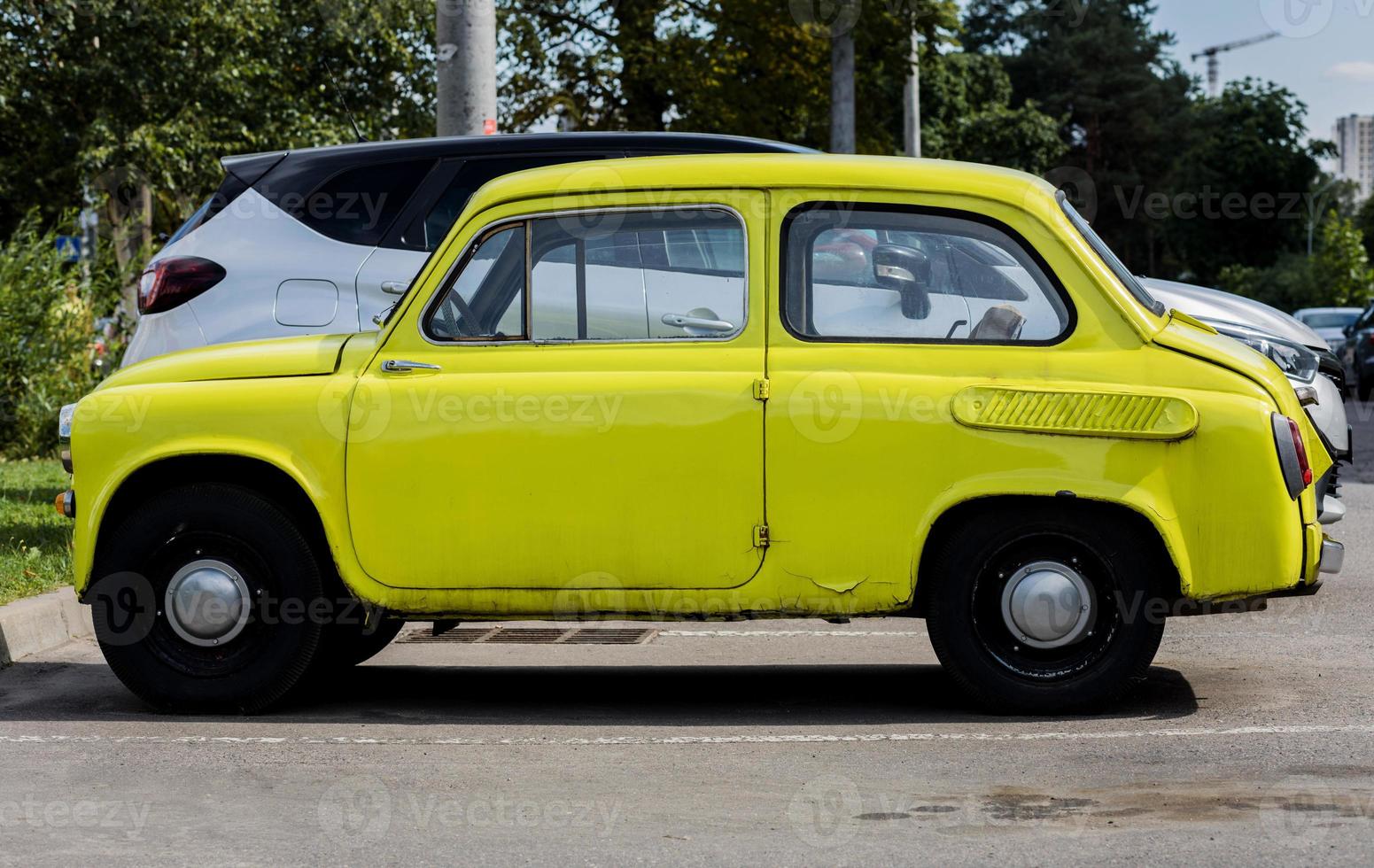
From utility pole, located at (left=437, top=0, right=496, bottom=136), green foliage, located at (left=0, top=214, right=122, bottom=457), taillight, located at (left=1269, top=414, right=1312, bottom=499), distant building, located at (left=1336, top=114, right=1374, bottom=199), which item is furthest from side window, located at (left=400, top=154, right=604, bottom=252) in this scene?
distant building, located at (left=1336, top=114, right=1374, bottom=199)

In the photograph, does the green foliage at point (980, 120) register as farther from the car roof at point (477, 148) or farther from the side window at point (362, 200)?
the side window at point (362, 200)

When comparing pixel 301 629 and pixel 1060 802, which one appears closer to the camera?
pixel 1060 802

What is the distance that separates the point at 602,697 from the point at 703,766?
1.32 m

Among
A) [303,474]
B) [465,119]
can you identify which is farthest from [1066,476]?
[465,119]

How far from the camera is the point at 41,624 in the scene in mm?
7867

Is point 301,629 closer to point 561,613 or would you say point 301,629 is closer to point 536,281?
point 561,613

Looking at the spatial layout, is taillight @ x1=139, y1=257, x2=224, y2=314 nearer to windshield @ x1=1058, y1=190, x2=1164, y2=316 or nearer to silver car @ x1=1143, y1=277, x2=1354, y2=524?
windshield @ x1=1058, y1=190, x2=1164, y2=316

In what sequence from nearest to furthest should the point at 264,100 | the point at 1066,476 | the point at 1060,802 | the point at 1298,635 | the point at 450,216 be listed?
the point at 1060,802 → the point at 1066,476 → the point at 1298,635 → the point at 450,216 → the point at 264,100

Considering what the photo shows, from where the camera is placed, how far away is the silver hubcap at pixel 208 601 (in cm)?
618

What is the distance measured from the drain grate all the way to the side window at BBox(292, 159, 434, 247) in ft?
5.98

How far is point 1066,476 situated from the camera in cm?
575

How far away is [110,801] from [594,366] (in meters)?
2.04

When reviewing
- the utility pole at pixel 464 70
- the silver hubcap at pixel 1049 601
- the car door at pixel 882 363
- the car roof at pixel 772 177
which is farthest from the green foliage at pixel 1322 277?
the silver hubcap at pixel 1049 601

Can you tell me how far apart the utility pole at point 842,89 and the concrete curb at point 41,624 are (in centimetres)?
1532
